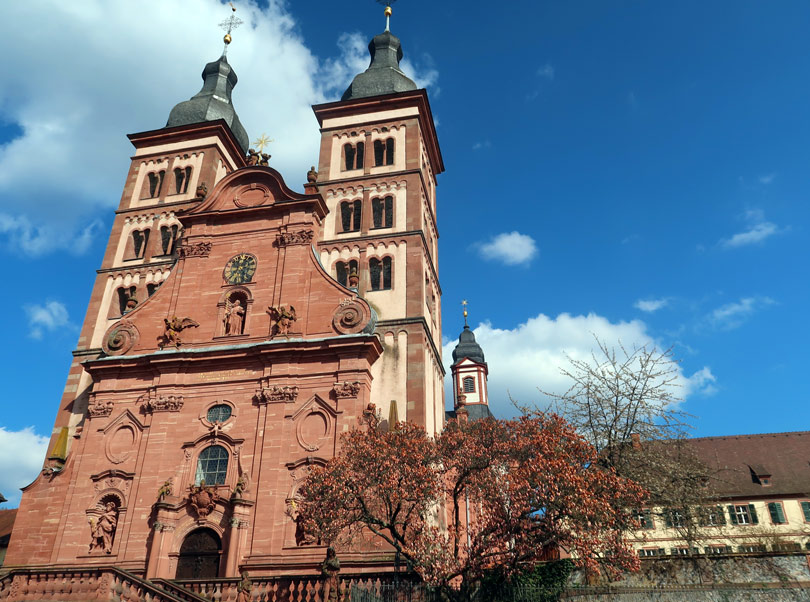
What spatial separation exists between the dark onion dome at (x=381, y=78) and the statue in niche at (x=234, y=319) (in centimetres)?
1632

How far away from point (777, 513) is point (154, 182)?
4415 cm

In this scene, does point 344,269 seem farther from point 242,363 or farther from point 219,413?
point 219,413

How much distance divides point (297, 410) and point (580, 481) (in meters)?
12.6

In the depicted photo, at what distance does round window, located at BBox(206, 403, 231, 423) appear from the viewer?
2733 centimetres

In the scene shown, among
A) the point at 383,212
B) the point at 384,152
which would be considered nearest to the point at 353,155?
the point at 384,152

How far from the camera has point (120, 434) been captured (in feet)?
91.8

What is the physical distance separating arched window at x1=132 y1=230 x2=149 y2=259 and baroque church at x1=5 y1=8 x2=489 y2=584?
0.30 feet

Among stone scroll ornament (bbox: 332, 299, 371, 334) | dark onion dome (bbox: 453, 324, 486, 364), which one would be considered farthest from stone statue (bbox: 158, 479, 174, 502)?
dark onion dome (bbox: 453, 324, 486, 364)

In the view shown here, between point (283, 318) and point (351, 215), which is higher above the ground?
point (351, 215)

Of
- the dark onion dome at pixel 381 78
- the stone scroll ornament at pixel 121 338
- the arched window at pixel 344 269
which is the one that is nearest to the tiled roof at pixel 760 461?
the arched window at pixel 344 269

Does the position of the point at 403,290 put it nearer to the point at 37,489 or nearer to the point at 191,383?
the point at 191,383

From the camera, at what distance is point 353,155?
3775 centimetres

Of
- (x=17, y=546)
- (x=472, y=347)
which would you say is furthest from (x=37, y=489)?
(x=472, y=347)

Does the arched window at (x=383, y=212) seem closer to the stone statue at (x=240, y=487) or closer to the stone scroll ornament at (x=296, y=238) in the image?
the stone scroll ornament at (x=296, y=238)
